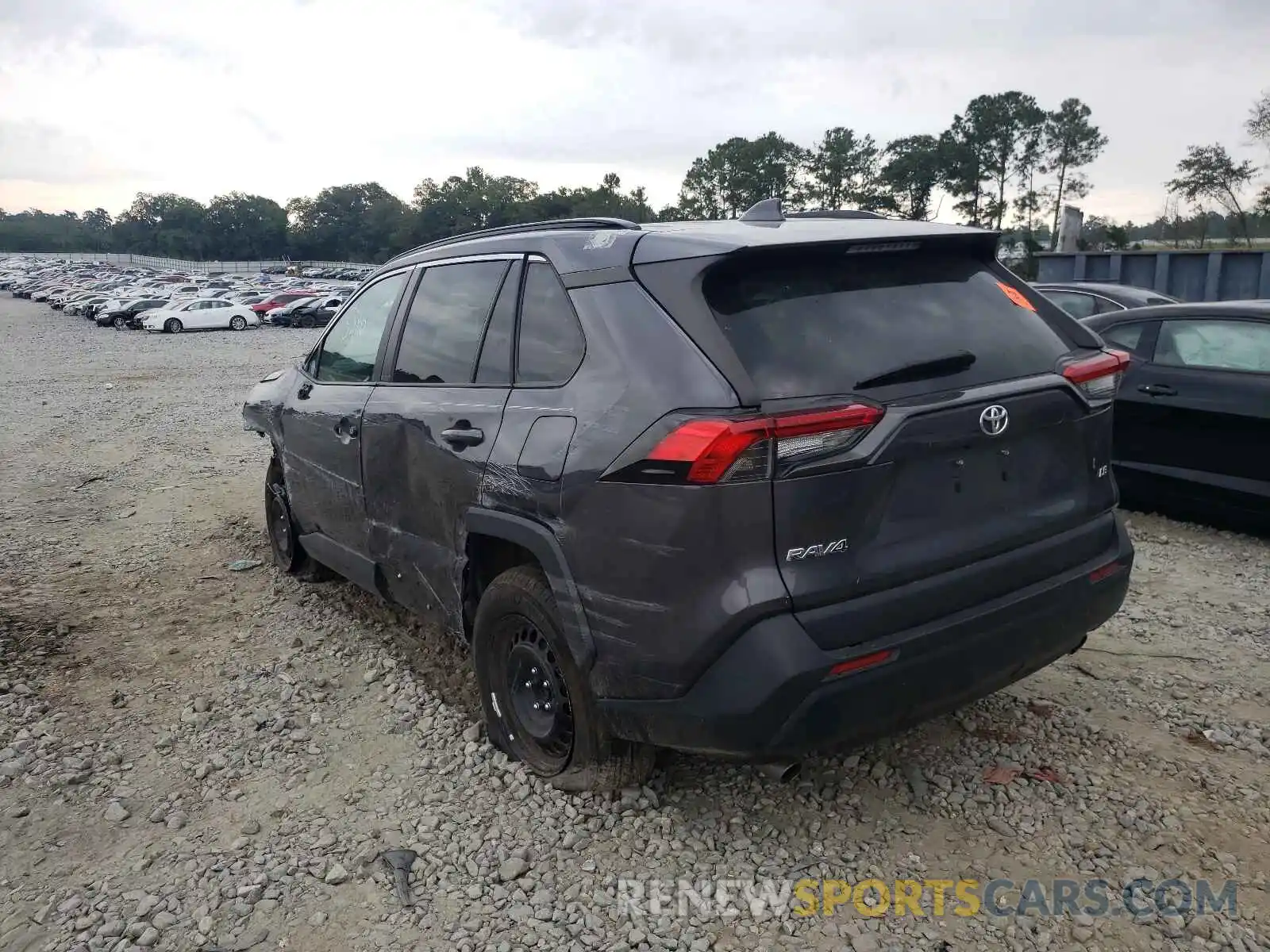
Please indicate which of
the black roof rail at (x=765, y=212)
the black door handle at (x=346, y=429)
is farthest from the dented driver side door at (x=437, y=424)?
the black roof rail at (x=765, y=212)

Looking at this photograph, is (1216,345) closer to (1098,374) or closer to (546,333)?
(1098,374)

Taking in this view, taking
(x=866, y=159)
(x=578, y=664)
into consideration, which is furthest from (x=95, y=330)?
(x=866, y=159)

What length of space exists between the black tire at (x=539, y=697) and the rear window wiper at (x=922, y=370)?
1.19 m

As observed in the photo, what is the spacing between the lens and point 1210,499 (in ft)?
19.7

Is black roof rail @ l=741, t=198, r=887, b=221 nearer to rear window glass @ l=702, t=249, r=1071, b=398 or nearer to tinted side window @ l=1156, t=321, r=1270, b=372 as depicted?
rear window glass @ l=702, t=249, r=1071, b=398

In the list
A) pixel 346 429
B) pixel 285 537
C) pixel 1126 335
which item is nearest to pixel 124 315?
pixel 285 537

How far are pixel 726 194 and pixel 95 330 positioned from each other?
185ft

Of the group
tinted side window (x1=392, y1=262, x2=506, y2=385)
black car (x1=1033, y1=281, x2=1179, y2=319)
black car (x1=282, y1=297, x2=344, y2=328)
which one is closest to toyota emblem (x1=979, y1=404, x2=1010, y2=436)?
tinted side window (x1=392, y1=262, x2=506, y2=385)

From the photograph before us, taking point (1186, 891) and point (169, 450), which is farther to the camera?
point (169, 450)

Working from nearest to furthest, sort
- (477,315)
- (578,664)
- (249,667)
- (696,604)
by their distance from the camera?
(696,604) < (578,664) < (477,315) < (249,667)

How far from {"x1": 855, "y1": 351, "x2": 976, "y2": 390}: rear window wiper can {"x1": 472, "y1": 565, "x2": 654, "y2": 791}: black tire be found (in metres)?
1.19

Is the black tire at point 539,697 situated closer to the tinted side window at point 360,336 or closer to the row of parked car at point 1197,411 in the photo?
the tinted side window at point 360,336

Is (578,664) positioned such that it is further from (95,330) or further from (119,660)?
(95,330)

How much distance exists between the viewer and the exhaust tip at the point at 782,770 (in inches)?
109
